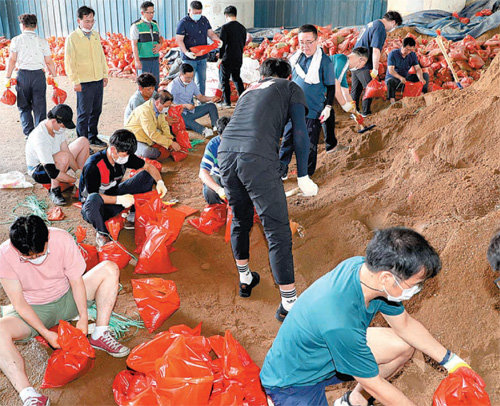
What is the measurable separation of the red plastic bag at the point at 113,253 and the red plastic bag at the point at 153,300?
63cm

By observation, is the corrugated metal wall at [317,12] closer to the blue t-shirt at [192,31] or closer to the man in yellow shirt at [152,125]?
the blue t-shirt at [192,31]

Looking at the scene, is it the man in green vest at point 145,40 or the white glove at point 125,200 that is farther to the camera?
the man in green vest at point 145,40

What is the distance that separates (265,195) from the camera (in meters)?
3.04

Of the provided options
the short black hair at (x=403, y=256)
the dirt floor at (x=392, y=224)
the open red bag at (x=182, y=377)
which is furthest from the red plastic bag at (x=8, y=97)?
the short black hair at (x=403, y=256)

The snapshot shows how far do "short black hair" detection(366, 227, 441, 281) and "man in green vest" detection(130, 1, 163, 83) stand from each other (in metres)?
5.87

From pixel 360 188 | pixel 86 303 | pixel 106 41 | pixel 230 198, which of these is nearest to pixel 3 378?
pixel 86 303

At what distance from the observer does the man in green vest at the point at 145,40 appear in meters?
6.82

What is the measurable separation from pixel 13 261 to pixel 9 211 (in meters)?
2.34

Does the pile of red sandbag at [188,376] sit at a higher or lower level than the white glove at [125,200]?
lower

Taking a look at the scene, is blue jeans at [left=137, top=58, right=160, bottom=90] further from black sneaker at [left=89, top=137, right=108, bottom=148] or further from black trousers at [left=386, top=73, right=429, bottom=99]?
black trousers at [left=386, top=73, right=429, bottom=99]

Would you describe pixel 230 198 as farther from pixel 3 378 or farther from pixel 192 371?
pixel 3 378

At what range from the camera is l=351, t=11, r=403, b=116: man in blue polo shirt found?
6434 mm

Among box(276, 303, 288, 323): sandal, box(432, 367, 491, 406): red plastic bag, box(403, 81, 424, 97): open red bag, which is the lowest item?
box(276, 303, 288, 323): sandal

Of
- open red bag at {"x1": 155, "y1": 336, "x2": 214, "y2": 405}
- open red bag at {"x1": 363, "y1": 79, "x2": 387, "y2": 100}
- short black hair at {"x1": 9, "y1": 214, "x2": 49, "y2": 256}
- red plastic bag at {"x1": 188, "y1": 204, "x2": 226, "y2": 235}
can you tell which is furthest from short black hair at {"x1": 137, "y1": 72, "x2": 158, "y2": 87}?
open red bag at {"x1": 155, "y1": 336, "x2": 214, "y2": 405}
